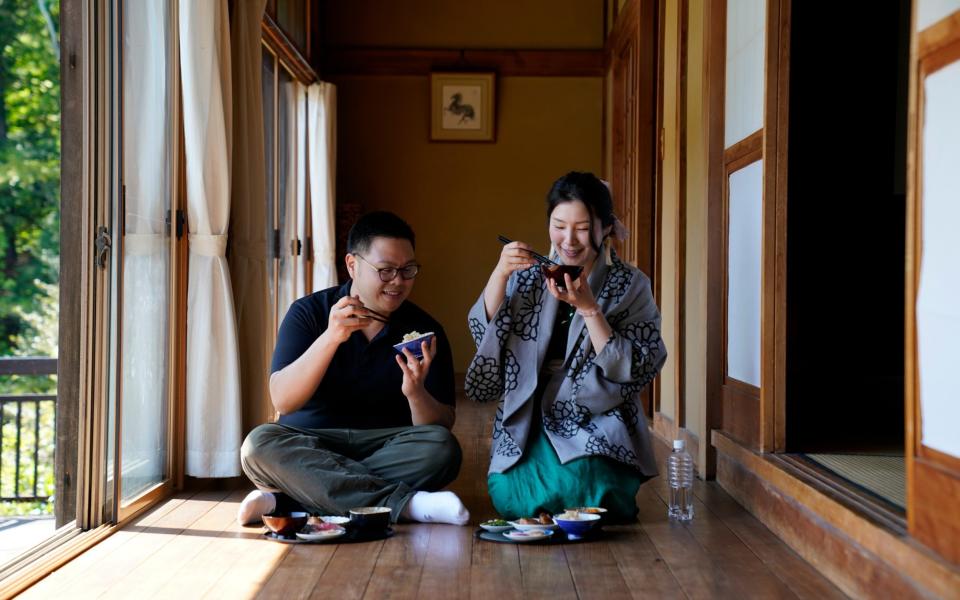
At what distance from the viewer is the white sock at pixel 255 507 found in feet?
9.57

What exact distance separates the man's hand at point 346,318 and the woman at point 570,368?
0.43 meters

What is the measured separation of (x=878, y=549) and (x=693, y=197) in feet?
7.61

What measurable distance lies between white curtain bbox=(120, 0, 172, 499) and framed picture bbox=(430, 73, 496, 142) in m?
4.14

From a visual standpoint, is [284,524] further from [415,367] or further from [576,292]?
[576,292]

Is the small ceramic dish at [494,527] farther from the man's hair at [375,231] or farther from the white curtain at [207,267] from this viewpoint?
the white curtain at [207,267]

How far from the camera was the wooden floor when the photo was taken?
2254mm

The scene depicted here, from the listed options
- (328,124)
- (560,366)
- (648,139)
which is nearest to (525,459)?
(560,366)

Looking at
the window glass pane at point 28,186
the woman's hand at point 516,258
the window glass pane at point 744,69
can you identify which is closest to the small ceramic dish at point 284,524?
the woman's hand at point 516,258

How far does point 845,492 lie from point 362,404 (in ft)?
4.68

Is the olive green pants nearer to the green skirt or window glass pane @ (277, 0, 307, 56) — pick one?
the green skirt

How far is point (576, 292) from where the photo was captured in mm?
2857

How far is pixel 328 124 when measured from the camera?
6793 millimetres

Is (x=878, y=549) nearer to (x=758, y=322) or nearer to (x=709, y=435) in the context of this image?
(x=758, y=322)

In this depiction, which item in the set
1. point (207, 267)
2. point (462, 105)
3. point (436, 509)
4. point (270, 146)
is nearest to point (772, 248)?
point (436, 509)
